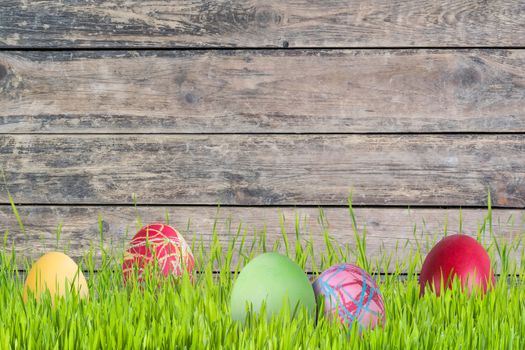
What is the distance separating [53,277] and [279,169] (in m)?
0.77

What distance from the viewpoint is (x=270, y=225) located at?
2.30 metres

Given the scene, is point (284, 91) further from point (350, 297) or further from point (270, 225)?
point (350, 297)

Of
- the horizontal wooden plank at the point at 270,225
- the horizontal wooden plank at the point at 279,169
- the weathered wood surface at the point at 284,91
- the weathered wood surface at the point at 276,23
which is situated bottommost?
the horizontal wooden plank at the point at 270,225

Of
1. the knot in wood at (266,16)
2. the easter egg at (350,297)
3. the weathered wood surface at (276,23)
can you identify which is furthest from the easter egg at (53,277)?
the knot in wood at (266,16)

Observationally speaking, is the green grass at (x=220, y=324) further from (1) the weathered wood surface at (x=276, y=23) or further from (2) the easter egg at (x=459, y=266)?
(1) the weathered wood surface at (x=276, y=23)

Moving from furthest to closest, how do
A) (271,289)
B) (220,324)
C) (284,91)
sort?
(284,91) < (271,289) < (220,324)

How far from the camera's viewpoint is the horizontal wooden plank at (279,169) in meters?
2.26

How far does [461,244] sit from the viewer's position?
73.6 inches

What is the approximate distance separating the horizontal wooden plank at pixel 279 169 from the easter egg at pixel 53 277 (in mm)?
501

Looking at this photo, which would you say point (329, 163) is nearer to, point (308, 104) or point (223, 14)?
point (308, 104)

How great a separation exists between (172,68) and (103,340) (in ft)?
3.57

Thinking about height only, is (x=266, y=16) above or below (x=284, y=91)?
above

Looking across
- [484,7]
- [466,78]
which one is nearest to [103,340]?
[466,78]

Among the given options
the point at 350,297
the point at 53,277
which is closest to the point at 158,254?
the point at 53,277
